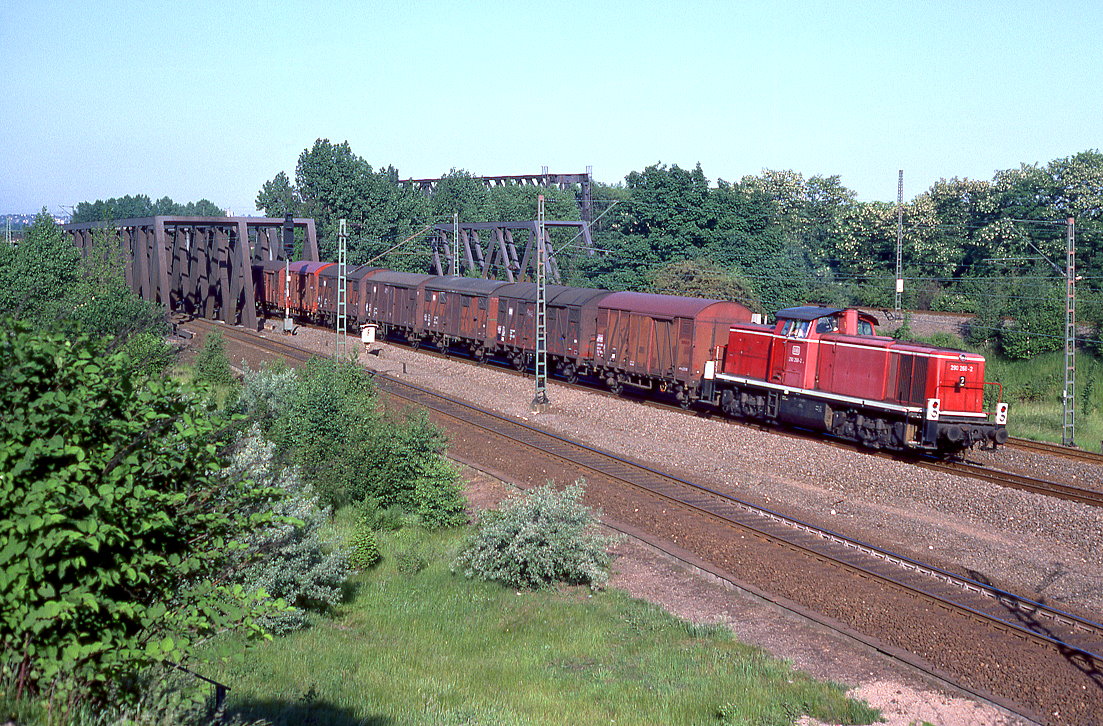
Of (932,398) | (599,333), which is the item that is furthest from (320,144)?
(932,398)

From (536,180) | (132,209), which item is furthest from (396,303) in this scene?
(132,209)

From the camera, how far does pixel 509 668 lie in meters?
11.7

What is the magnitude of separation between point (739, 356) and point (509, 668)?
59.6 ft

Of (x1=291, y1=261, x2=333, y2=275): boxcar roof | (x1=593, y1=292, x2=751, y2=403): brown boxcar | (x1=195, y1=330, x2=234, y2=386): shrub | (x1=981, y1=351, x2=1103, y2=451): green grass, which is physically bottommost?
(x1=981, y1=351, x2=1103, y2=451): green grass

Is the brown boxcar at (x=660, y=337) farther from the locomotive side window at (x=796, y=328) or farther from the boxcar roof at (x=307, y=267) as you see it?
the boxcar roof at (x=307, y=267)

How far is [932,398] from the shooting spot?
22328mm

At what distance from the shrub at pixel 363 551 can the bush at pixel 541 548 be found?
1645mm

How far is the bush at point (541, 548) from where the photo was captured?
1504 centimetres

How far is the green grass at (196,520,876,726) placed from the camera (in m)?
9.58

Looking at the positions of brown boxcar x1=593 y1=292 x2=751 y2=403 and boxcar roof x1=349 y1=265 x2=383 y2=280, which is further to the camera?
boxcar roof x1=349 y1=265 x2=383 y2=280

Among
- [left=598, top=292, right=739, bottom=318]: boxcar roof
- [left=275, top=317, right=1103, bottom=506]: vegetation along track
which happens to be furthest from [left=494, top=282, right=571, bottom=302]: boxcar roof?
[left=275, top=317, right=1103, bottom=506]: vegetation along track

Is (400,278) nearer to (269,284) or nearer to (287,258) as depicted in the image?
(287,258)

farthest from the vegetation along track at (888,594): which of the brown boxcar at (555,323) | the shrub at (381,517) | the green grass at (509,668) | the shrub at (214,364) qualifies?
the shrub at (214,364)

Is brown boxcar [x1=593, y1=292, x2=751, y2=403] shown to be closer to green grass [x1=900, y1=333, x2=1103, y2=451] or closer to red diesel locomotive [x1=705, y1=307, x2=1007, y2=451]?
red diesel locomotive [x1=705, y1=307, x2=1007, y2=451]
